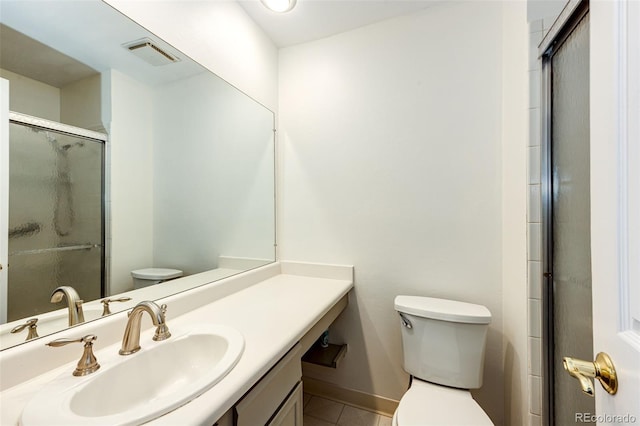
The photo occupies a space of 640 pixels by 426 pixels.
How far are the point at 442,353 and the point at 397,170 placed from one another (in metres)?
1.00

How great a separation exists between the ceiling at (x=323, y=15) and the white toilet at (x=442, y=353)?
1.69m

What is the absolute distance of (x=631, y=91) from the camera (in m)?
0.40

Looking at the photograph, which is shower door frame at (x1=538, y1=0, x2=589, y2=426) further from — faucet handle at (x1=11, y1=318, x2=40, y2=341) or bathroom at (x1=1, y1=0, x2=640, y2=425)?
faucet handle at (x1=11, y1=318, x2=40, y2=341)

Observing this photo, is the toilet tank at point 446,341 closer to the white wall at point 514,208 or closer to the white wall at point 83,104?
the white wall at point 514,208

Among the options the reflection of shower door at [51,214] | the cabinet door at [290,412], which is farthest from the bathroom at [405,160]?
the cabinet door at [290,412]

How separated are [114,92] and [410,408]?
5.76 feet

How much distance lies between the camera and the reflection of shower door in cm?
74

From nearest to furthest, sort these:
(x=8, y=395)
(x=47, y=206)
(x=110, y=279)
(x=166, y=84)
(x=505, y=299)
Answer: (x=8, y=395)
(x=47, y=206)
(x=110, y=279)
(x=166, y=84)
(x=505, y=299)

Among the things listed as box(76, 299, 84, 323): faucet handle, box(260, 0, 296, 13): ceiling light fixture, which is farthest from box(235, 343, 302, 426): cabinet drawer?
box(260, 0, 296, 13): ceiling light fixture

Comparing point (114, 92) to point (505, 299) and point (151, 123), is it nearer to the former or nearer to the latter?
point (151, 123)

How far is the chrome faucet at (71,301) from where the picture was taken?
79 cm

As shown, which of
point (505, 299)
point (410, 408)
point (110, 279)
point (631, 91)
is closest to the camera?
point (631, 91)

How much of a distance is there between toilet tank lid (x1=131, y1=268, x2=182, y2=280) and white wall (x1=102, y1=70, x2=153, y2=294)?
0.02 meters

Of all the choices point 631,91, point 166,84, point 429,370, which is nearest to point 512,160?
point 631,91
